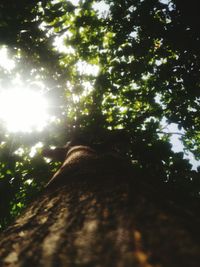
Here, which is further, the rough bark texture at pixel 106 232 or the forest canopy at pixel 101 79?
the forest canopy at pixel 101 79

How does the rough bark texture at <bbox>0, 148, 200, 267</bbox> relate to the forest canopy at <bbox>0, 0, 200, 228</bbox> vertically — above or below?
below

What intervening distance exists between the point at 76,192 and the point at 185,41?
191 inches

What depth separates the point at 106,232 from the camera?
1.23 m

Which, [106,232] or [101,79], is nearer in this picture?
[106,232]

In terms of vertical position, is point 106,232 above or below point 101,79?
below

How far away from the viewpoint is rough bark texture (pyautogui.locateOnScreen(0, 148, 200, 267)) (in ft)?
3.26

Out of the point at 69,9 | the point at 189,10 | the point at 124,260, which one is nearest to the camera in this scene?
the point at 124,260

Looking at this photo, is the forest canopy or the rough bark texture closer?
the rough bark texture

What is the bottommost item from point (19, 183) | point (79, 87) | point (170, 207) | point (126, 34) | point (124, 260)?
point (124, 260)

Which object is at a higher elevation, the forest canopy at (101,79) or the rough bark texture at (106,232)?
the forest canopy at (101,79)

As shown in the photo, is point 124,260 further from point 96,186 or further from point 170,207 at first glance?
point 96,186

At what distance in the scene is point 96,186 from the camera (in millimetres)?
1997

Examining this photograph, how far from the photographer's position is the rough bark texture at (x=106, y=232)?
3.26ft

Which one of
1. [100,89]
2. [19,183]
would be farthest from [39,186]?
[100,89]
